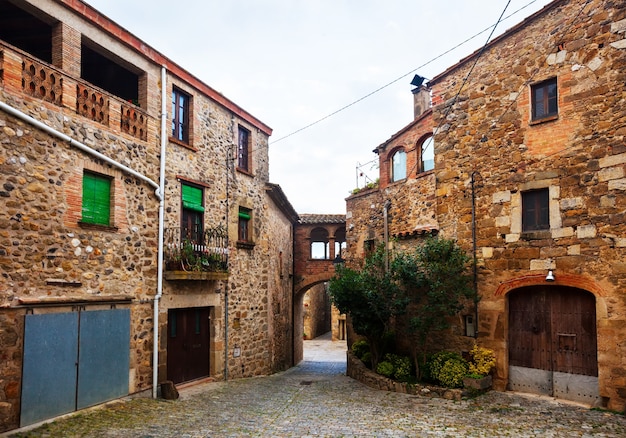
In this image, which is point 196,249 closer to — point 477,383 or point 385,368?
point 385,368

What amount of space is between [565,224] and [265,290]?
9224 millimetres

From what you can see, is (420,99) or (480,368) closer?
(480,368)

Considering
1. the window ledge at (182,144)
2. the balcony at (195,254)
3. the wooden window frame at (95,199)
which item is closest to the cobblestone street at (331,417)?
the balcony at (195,254)

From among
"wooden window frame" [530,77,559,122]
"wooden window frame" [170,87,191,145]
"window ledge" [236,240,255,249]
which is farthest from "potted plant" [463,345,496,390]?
"wooden window frame" [170,87,191,145]

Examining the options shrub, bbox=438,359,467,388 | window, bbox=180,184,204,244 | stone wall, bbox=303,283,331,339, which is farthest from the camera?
stone wall, bbox=303,283,331,339

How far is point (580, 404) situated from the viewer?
947 cm

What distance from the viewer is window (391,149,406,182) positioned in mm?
15633

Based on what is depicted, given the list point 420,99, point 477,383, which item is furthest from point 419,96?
point 477,383

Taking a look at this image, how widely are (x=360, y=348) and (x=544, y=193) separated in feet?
25.7

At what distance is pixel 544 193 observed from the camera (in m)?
10.4

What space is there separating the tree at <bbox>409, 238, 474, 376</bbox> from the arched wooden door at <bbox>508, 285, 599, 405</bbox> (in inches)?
45.0

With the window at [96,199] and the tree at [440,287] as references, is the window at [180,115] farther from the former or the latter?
the tree at [440,287]

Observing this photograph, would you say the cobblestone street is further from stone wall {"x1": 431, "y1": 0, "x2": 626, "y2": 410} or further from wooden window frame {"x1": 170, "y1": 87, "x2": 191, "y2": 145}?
wooden window frame {"x1": 170, "y1": 87, "x2": 191, "y2": 145}

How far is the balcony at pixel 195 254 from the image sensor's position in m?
11.3
